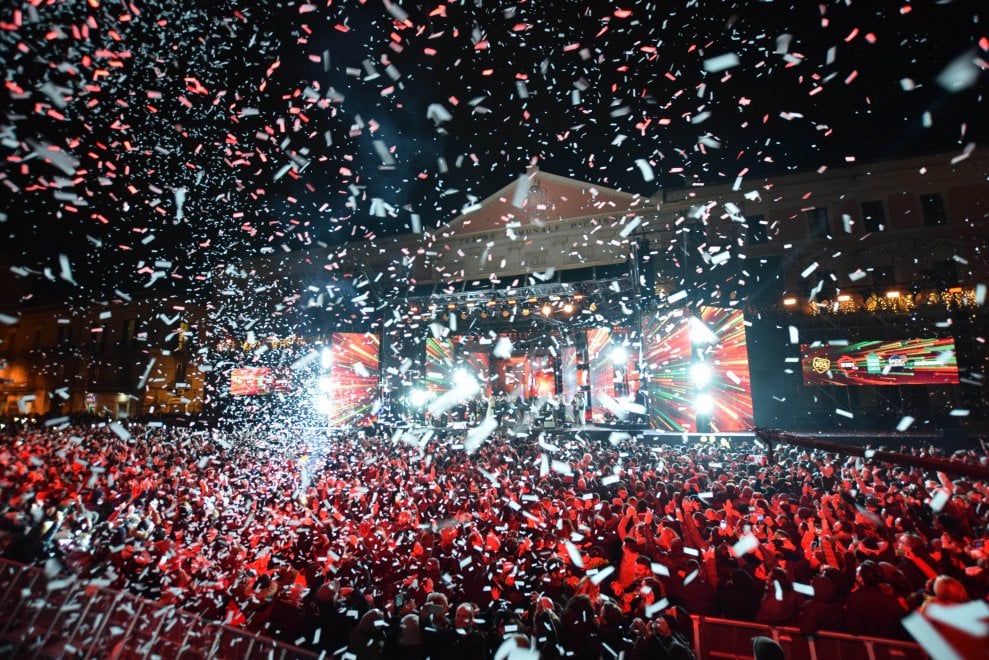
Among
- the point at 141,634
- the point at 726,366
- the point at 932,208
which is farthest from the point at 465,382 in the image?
the point at 932,208

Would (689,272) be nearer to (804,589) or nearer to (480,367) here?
(480,367)

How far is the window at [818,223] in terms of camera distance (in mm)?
19609

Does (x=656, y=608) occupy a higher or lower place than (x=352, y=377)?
lower

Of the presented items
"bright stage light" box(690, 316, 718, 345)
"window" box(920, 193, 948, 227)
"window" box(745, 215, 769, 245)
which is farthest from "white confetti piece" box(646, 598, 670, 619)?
"window" box(920, 193, 948, 227)

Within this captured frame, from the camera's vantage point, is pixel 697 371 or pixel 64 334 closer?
pixel 697 371

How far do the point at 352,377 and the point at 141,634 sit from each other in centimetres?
1826

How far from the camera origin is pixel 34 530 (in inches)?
222

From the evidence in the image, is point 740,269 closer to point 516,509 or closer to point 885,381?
point 885,381

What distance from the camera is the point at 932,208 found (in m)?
18.7

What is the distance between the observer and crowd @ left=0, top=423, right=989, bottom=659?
11.0ft

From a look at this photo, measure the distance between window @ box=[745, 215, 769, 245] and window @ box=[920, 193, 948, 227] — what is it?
6160mm

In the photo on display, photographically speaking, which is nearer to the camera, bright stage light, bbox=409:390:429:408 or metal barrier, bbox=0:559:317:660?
metal barrier, bbox=0:559:317:660

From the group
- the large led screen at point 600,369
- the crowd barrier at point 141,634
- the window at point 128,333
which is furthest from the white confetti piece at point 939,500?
the window at point 128,333

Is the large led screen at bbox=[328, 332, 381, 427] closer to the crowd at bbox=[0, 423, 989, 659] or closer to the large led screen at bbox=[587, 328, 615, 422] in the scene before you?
the large led screen at bbox=[587, 328, 615, 422]
